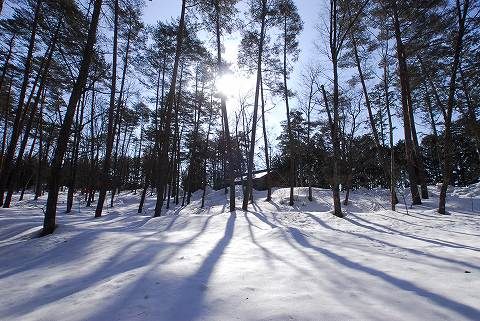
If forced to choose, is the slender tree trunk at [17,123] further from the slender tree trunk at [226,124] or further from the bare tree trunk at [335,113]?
the bare tree trunk at [335,113]

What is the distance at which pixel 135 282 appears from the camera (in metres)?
2.78

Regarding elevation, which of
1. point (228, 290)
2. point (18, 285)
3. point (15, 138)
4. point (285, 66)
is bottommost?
point (18, 285)

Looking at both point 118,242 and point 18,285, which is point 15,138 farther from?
point 18,285

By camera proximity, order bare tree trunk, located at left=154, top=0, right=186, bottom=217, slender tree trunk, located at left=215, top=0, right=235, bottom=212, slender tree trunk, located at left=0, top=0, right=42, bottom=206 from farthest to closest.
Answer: slender tree trunk, located at left=215, top=0, right=235, bottom=212 → slender tree trunk, located at left=0, top=0, right=42, bottom=206 → bare tree trunk, located at left=154, top=0, right=186, bottom=217

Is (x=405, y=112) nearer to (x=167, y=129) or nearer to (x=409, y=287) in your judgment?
(x=167, y=129)

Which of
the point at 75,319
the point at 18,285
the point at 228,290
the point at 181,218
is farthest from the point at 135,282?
the point at 181,218

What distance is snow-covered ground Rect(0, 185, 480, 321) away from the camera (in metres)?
2.14

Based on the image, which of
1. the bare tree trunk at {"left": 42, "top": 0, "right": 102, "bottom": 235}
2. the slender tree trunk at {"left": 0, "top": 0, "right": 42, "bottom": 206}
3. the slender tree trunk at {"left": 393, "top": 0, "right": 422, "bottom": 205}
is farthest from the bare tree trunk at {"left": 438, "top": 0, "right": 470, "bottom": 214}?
the slender tree trunk at {"left": 0, "top": 0, "right": 42, "bottom": 206}

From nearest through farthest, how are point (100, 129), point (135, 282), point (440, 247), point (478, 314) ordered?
point (478, 314), point (135, 282), point (440, 247), point (100, 129)

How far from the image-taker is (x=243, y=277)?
2.95 m

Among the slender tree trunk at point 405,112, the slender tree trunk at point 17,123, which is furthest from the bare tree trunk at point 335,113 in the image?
the slender tree trunk at point 17,123

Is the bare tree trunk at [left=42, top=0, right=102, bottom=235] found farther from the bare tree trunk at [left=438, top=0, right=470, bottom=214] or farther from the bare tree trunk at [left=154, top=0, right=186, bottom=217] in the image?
the bare tree trunk at [left=438, top=0, right=470, bottom=214]

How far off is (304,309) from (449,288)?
5.00ft

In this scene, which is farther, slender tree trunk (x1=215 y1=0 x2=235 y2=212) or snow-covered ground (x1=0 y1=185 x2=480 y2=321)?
slender tree trunk (x1=215 y1=0 x2=235 y2=212)
